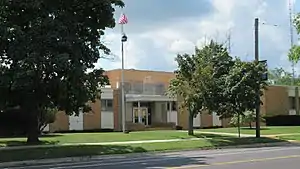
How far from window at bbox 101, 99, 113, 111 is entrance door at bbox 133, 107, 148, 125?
341cm

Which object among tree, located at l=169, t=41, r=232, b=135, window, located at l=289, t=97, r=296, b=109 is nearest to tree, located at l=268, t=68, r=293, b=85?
window, located at l=289, t=97, r=296, b=109

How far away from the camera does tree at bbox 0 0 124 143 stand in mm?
24125

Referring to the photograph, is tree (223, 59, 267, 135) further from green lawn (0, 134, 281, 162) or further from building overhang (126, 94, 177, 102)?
building overhang (126, 94, 177, 102)

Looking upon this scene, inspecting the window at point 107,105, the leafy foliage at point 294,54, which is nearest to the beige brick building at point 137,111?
the window at point 107,105

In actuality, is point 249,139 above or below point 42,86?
below

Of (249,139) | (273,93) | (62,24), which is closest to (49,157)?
(62,24)

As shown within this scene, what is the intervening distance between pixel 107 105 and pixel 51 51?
1200 inches

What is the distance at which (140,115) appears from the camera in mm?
57938

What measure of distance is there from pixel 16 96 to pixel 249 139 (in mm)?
14060

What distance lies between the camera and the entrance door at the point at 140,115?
5734 centimetres

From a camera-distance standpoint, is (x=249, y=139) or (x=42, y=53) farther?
(x=249, y=139)

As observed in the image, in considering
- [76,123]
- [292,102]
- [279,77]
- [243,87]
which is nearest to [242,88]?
[243,87]

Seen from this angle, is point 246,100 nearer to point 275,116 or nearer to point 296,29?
point 296,29

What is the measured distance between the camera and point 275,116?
2581 inches
